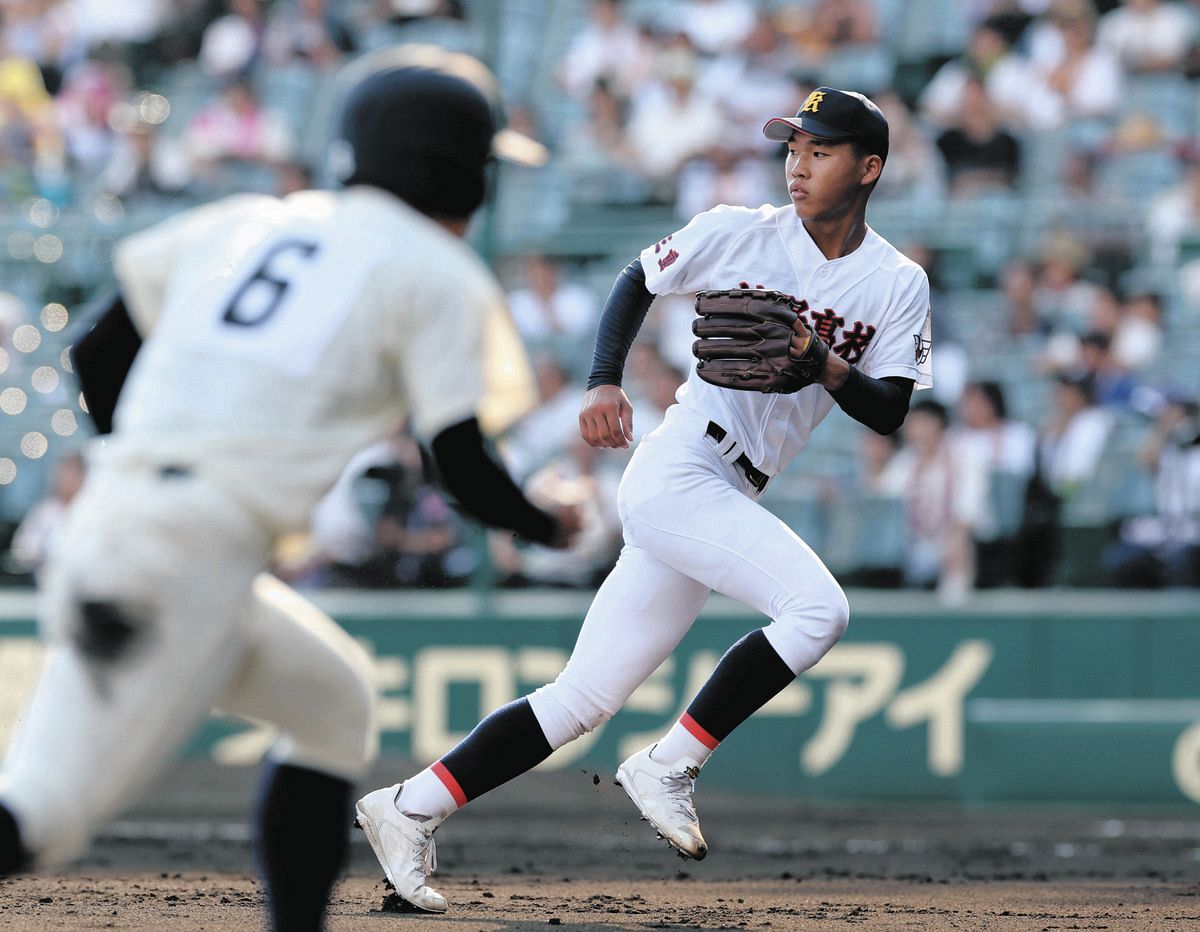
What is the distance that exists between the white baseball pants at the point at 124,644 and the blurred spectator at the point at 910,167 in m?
8.57

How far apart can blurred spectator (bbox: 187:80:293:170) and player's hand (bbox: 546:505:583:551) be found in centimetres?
976

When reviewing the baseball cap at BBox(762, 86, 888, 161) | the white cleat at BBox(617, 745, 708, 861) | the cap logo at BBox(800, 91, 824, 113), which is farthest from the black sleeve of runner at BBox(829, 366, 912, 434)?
the white cleat at BBox(617, 745, 708, 861)

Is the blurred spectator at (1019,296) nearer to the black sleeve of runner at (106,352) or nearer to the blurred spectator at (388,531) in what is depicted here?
the blurred spectator at (388,531)

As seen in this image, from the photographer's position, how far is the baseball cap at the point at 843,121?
5051 mm

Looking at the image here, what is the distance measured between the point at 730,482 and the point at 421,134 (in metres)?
2.00

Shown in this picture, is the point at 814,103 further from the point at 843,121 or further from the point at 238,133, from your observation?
the point at 238,133

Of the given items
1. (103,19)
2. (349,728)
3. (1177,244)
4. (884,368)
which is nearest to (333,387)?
(349,728)

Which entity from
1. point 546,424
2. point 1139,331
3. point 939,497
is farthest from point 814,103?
point 1139,331

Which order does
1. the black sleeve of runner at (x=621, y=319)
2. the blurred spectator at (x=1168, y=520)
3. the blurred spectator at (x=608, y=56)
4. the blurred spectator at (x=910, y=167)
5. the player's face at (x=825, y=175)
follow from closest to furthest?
the player's face at (x=825, y=175) < the black sleeve of runner at (x=621, y=319) < the blurred spectator at (x=1168, y=520) < the blurred spectator at (x=910, y=167) < the blurred spectator at (x=608, y=56)

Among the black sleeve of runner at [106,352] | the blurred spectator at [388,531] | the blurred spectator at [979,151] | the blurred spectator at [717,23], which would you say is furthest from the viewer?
the blurred spectator at [717,23]

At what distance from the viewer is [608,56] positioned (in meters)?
13.4

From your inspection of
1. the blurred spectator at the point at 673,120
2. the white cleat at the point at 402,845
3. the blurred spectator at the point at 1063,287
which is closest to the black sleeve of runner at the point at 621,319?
the white cleat at the point at 402,845

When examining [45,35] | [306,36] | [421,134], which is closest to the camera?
[421,134]

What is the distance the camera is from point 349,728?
3730mm
